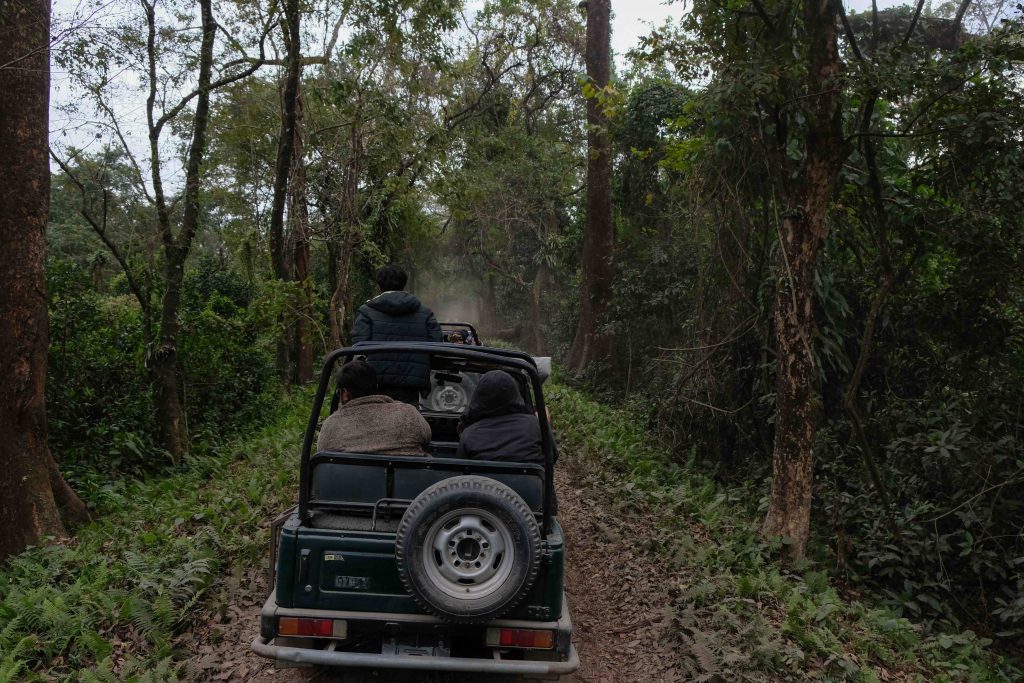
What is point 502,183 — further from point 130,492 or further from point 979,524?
point 979,524

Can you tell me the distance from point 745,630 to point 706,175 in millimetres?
5830

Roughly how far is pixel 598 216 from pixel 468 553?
15572 mm

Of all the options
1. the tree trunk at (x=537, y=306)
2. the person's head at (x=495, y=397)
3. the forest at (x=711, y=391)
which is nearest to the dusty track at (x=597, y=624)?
the forest at (x=711, y=391)

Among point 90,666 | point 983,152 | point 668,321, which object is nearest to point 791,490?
point 983,152

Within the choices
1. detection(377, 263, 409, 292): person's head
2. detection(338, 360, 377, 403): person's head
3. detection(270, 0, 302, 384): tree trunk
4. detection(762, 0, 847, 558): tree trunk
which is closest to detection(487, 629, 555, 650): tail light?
detection(338, 360, 377, 403): person's head

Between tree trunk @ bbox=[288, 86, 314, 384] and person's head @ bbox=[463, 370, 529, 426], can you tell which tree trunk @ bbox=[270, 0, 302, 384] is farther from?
person's head @ bbox=[463, 370, 529, 426]

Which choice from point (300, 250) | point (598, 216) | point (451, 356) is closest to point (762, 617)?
point (451, 356)

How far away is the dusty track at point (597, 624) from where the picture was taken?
4.93m

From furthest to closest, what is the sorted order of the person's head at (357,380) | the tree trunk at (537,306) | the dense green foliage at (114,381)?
the tree trunk at (537,306) < the dense green foliage at (114,381) < the person's head at (357,380)

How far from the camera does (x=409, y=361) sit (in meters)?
6.27

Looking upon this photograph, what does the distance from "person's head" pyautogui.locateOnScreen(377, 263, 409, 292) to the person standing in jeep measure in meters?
0.22

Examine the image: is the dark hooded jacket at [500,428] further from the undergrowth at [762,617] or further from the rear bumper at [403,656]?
the undergrowth at [762,617]

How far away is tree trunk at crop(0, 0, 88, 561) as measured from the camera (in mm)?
7062

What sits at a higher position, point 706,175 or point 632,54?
point 632,54
